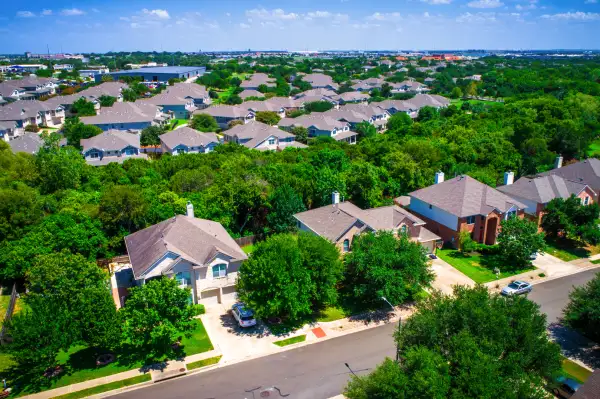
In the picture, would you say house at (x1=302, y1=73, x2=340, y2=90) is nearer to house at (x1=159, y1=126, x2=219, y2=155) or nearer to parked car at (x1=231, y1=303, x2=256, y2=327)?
house at (x1=159, y1=126, x2=219, y2=155)

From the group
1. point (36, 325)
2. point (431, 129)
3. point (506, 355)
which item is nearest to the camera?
point (506, 355)

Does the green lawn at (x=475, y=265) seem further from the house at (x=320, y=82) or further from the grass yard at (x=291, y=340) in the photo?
the house at (x=320, y=82)

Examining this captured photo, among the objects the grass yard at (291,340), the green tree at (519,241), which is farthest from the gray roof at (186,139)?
the grass yard at (291,340)

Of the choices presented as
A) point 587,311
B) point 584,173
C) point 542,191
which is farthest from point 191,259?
point 584,173

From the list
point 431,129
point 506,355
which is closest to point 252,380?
point 506,355

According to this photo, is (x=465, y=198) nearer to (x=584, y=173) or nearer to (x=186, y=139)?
(x=584, y=173)

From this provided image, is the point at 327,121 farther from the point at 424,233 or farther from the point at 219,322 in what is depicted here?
the point at 219,322

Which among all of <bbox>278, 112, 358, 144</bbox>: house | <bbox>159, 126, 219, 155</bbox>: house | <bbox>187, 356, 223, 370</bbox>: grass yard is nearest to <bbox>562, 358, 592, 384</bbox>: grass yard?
<bbox>187, 356, 223, 370</bbox>: grass yard
